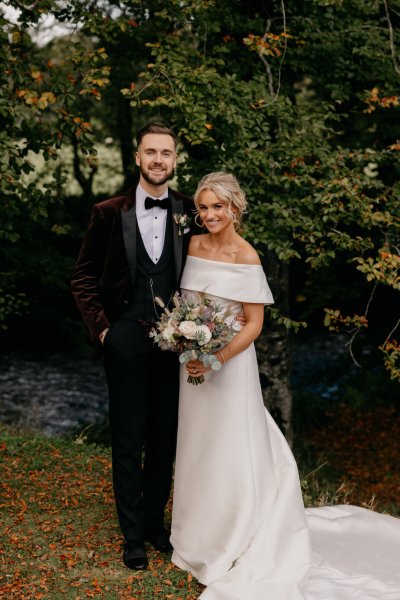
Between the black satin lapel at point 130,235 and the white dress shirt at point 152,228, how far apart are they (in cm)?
5

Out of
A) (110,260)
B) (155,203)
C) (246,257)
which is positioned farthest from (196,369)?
(155,203)

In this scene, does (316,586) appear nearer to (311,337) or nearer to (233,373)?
(233,373)

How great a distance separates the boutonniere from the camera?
4.00 metres

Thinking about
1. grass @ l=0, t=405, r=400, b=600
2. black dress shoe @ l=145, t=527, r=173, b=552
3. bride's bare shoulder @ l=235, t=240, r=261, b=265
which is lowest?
grass @ l=0, t=405, r=400, b=600

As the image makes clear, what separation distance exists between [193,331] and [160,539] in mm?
1558

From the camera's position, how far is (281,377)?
7746 millimetres

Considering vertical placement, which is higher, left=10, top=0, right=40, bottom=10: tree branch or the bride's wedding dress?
left=10, top=0, right=40, bottom=10: tree branch

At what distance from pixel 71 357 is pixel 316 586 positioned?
10333 mm

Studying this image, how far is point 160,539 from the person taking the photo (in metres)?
4.43

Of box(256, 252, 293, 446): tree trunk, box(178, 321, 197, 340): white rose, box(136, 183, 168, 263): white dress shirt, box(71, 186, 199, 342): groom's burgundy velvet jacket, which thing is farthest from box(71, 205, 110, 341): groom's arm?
box(256, 252, 293, 446): tree trunk

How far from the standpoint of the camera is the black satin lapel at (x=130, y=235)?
4.00 meters

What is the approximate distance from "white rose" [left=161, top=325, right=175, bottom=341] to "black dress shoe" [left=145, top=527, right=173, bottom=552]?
1.48 metres

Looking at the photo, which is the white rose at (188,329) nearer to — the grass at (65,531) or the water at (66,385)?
the grass at (65,531)

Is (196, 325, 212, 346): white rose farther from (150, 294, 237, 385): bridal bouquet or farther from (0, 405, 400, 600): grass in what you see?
(0, 405, 400, 600): grass
